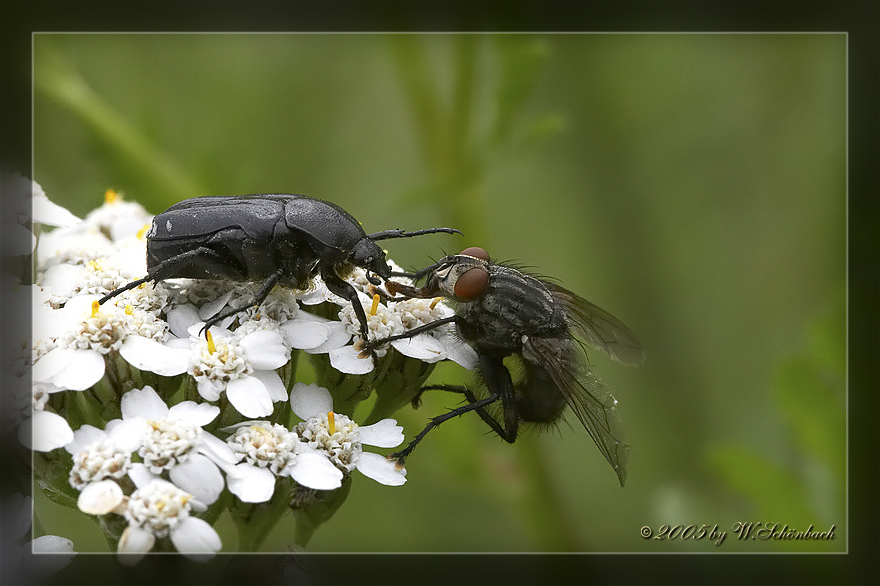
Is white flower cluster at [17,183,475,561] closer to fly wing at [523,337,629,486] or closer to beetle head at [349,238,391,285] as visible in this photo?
beetle head at [349,238,391,285]

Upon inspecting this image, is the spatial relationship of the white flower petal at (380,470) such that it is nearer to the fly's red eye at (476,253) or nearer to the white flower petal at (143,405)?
the white flower petal at (143,405)

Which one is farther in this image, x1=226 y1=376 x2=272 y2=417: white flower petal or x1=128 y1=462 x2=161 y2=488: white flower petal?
x1=226 y1=376 x2=272 y2=417: white flower petal

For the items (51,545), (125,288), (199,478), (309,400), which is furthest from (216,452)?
(125,288)

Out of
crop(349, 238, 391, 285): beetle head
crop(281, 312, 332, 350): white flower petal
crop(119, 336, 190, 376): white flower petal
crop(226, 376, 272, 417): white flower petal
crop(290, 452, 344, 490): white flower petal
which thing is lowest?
crop(290, 452, 344, 490): white flower petal

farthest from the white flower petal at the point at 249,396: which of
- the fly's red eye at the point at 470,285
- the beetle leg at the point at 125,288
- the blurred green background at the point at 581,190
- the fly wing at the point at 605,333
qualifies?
the fly wing at the point at 605,333

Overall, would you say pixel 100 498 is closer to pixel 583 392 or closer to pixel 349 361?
pixel 349 361

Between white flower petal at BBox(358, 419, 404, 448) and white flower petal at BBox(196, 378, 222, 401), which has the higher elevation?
white flower petal at BBox(196, 378, 222, 401)

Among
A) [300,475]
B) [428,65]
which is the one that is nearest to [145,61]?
[428,65]

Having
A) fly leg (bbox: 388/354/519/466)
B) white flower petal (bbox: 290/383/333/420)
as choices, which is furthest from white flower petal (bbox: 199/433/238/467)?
fly leg (bbox: 388/354/519/466)
